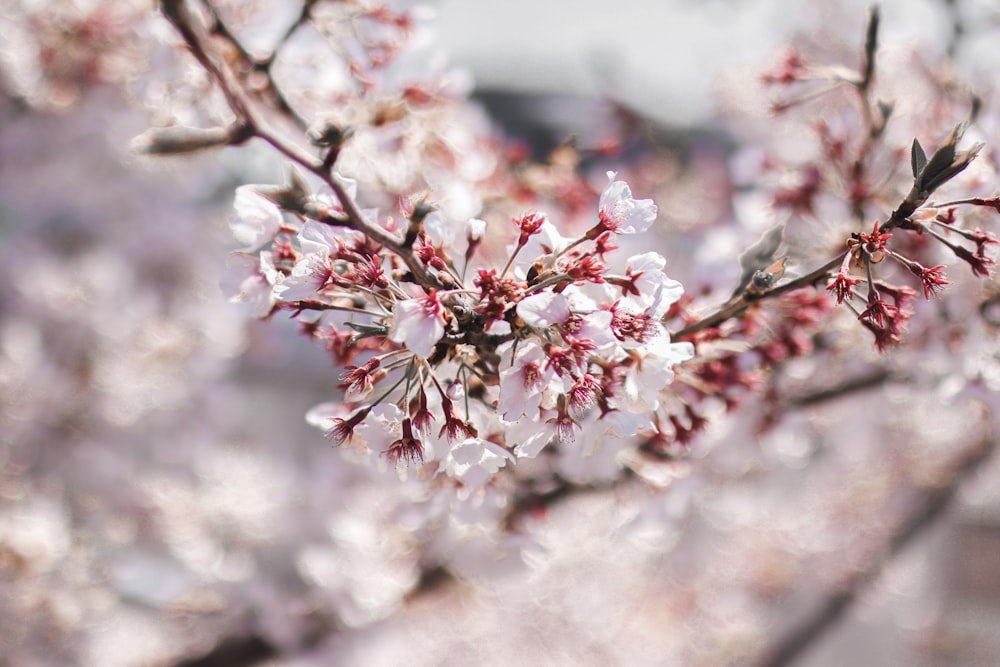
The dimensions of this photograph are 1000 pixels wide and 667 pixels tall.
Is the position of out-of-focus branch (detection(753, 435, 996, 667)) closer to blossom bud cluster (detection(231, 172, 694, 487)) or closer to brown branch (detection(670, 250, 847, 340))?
brown branch (detection(670, 250, 847, 340))

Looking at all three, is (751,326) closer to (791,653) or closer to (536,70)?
(791,653)

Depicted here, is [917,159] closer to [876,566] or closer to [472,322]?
[472,322]

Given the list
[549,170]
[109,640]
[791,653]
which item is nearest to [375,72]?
[549,170]

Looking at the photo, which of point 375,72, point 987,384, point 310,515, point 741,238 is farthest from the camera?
point 310,515

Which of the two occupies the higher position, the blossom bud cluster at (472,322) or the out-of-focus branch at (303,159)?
the out-of-focus branch at (303,159)

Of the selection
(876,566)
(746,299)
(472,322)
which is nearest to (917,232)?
(746,299)

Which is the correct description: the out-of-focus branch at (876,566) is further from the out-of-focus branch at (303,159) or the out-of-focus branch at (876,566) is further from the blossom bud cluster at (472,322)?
the out-of-focus branch at (303,159)

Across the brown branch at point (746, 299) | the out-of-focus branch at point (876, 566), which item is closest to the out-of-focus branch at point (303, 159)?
the brown branch at point (746, 299)
